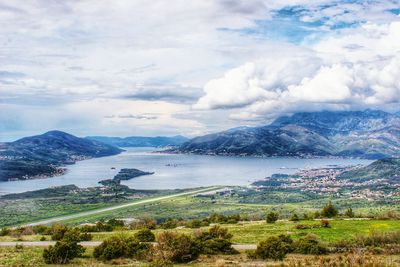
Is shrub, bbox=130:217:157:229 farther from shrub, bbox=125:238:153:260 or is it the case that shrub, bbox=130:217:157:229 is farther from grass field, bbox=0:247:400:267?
shrub, bbox=125:238:153:260

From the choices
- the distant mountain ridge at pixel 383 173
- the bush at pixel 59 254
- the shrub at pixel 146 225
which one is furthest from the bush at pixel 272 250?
the distant mountain ridge at pixel 383 173

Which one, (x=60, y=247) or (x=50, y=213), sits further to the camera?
(x=50, y=213)

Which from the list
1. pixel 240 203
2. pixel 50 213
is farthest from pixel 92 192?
pixel 240 203

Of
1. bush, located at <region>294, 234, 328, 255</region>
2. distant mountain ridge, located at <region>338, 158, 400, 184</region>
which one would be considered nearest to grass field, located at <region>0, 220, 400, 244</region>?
bush, located at <region>294, 234, 328, 255</region>

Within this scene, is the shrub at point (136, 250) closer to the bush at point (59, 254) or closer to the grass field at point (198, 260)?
the grass field at point (198, 260)

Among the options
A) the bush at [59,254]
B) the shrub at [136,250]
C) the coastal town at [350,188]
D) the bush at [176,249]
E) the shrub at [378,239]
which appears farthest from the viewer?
the coastal town at [350,188]

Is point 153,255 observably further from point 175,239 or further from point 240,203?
point 240,203

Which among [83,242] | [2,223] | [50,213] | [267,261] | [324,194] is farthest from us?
[324,194]
